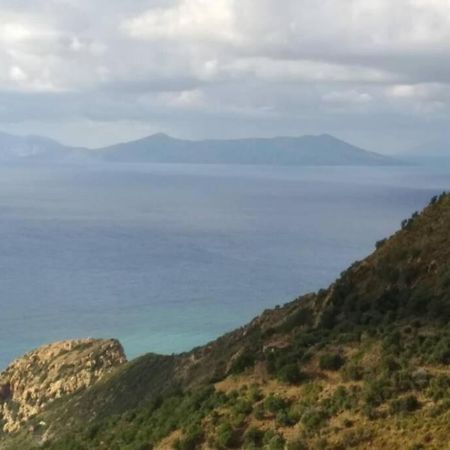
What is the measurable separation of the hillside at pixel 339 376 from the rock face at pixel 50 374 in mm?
11289

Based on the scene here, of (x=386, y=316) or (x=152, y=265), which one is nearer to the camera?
(x=386, y=316)

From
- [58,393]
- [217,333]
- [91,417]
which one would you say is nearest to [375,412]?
[91,417]

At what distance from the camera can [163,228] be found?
521ft

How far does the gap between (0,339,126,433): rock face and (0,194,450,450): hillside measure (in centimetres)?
1129

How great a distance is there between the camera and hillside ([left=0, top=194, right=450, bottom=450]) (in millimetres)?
15641

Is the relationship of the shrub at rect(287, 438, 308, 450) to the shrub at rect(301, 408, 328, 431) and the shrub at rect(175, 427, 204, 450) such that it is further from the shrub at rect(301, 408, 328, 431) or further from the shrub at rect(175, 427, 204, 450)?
the shrub at rect(175, 427, 204, 450)

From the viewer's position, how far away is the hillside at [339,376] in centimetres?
1564

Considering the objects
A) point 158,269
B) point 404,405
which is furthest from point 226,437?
point 158,269

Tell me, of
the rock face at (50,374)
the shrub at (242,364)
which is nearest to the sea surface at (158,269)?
the rock face at (50,374)

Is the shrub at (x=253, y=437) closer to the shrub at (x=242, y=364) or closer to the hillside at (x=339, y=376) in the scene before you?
the hillside at (x=339, y=376)

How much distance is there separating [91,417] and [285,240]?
358 ft

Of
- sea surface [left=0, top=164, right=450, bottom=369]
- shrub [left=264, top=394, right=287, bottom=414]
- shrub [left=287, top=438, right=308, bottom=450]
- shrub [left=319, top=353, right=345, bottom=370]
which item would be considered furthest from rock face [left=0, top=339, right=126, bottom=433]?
shrub [left=287, top=438, right=308, bottom=450]

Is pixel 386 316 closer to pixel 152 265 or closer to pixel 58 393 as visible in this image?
pixel 58 393

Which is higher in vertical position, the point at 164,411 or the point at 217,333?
the point at 164,411
